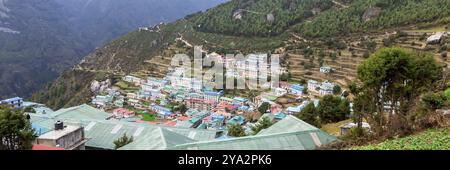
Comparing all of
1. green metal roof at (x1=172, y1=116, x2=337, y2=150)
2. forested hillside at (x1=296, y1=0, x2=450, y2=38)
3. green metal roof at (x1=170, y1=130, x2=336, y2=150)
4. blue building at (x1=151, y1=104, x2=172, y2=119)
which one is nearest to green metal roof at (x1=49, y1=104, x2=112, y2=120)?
green metal roof at (x1=172, y1=116, x2=337, y2=150)

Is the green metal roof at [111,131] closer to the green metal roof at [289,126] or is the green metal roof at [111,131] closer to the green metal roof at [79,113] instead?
the green metal roof at [79,113]

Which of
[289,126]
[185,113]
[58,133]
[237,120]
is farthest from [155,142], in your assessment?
[185,113]

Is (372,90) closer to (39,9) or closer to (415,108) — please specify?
(415,108)

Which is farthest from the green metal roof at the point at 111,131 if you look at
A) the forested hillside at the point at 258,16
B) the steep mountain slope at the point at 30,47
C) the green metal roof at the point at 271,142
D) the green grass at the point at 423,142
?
the steep mountain slope at the point at 30,47

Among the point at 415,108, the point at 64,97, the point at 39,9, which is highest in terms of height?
the point at 39,9

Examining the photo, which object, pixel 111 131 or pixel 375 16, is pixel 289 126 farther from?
pixel 375 16
